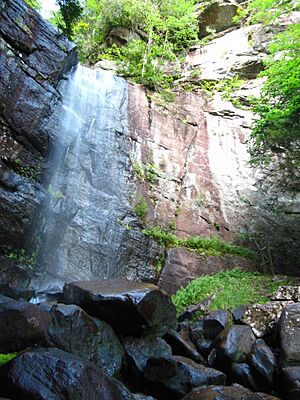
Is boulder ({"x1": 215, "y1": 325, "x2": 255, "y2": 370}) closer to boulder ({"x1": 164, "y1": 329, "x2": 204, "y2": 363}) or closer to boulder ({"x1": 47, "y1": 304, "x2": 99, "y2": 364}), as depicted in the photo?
boulder ({"x1": 164, "y1": 329, "x2": 204, "y2": 363})

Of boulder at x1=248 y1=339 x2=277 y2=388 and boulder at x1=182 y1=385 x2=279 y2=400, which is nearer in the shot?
boulder at x1=182 y1=385 x2=279 y2=400

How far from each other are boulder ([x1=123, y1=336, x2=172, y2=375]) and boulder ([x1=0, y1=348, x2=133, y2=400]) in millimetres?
1933

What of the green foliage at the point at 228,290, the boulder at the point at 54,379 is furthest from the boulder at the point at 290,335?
the boulder at the point at 54,379

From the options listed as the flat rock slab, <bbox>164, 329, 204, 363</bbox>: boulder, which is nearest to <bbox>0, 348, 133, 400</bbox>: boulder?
the flat rock slab

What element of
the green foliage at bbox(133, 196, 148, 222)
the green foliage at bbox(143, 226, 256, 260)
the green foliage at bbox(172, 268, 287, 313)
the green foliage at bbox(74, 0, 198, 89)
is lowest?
the green foliage at bbox(172, 268, 287, 313)

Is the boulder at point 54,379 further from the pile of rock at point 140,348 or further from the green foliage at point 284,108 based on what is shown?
the green foliage at point 284,108

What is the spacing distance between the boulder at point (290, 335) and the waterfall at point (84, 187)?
5.02 metres

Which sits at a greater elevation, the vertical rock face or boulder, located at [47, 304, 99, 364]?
the vertical rock face

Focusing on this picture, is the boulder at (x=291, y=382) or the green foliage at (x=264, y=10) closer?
the boulder at (x=291, y=382)

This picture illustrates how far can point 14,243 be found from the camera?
9117 millimetres

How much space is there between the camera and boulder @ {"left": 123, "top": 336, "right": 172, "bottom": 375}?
646 cm

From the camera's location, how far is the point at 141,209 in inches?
468

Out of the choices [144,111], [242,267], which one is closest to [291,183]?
[242,267]

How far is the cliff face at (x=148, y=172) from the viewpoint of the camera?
976 cm
